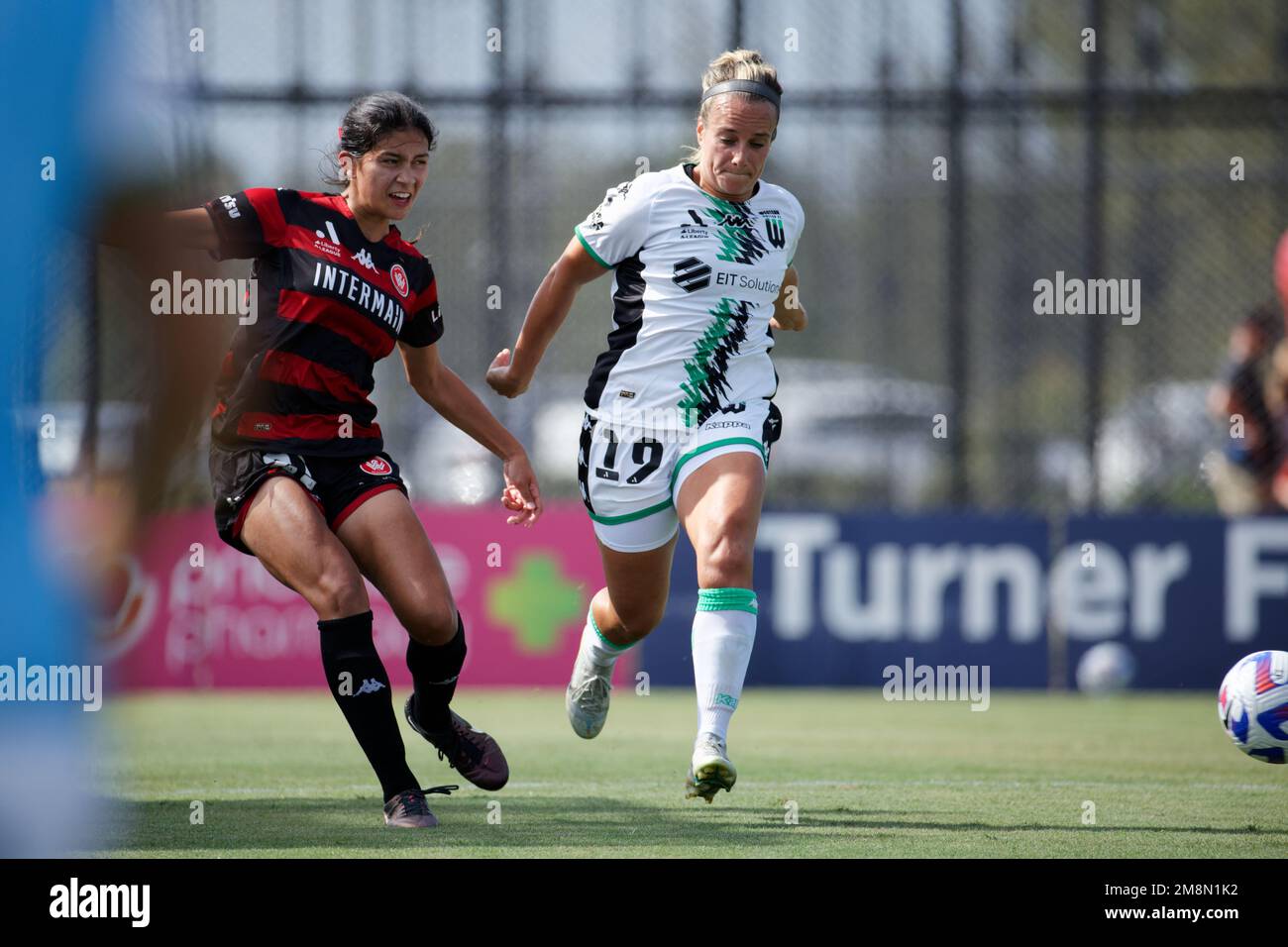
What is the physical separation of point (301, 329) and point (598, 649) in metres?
1.75

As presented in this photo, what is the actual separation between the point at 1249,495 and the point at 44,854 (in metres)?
10.2

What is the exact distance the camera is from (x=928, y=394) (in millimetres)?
14227

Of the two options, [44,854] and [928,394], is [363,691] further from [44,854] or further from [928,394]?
[928,394]

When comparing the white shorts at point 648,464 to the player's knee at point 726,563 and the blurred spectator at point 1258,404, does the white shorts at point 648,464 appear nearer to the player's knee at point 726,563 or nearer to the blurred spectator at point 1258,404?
the player's knee at point 726,563

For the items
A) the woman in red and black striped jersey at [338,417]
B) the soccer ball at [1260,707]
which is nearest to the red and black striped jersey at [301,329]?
the woman in red and black striped jersey at [338,417]

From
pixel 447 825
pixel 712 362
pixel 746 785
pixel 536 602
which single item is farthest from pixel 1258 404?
pixel 447 825

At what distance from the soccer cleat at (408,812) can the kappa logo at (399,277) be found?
160 cm

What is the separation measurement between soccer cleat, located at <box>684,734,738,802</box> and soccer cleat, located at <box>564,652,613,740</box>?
1.40 metres

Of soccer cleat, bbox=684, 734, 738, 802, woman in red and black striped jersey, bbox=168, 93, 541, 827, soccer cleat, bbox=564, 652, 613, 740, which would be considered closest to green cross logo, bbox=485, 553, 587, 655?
soccer cleat, bbox=564, 652, 613, 740

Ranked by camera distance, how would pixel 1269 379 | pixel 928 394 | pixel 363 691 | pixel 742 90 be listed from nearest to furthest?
pixel 363 691, pixel 742 90, pixel 1269 379, pixel 928 394

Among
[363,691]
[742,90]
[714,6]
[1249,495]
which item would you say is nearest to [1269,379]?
[1249,495]

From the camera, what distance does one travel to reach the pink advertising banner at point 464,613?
1049 centimetres

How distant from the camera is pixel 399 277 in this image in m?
5.43

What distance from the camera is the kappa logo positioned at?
5.41 metres
